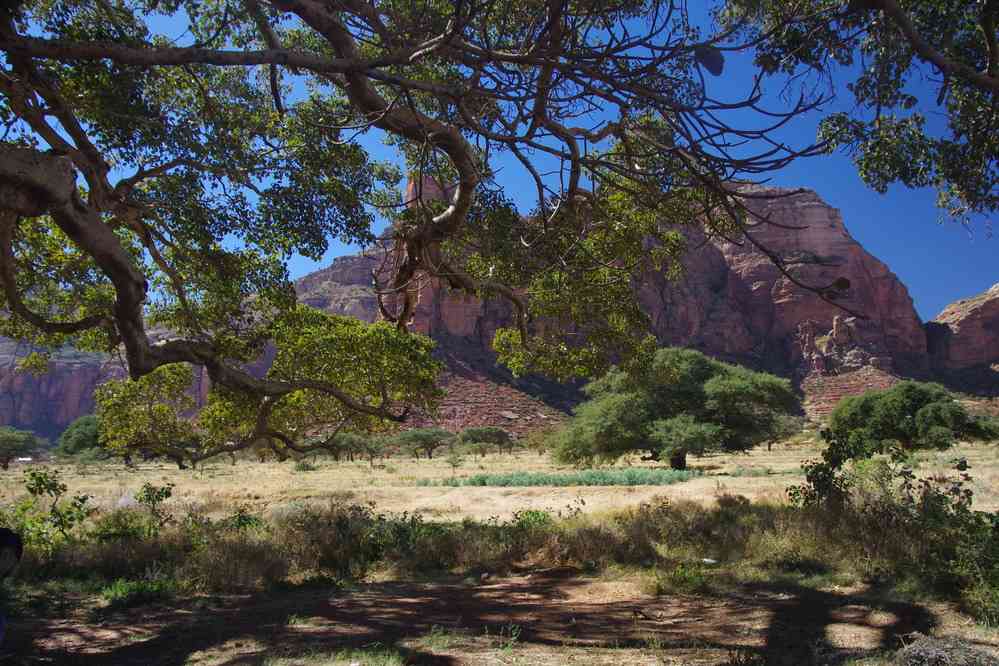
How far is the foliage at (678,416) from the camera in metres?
28.0

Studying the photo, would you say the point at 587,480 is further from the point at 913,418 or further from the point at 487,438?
the point at 487,438

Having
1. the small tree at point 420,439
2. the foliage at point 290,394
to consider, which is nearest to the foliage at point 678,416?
the foliage at point 290,394

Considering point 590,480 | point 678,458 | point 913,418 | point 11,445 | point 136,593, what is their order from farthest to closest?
point 11,445 < point 913,418 < point 678,458 < point 590,480 < point 136,593

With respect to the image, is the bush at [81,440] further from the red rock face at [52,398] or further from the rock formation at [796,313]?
the red rock face at [52,398]

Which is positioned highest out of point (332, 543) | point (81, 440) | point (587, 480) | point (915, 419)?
point (915, 419)

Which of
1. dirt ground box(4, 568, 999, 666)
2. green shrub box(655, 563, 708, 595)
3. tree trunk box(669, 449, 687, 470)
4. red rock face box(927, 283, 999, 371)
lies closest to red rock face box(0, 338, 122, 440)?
tree trunk box(669, 449, 687, 470)

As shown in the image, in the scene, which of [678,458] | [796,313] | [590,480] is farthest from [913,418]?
[796,313]

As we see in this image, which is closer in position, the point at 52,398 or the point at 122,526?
the point at 122,526

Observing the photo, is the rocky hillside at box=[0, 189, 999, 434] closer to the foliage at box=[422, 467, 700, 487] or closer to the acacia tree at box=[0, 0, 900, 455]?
the foliage at box=[422, 467, 700, 487]

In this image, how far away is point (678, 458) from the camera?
2778 cm

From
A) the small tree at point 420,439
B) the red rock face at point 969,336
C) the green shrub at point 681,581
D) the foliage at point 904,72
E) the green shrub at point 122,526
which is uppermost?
the red rock face at point 969,336

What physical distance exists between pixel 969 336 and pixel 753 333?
103ft

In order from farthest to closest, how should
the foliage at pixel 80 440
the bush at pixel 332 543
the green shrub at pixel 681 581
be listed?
the foliage at pixel 80 440, the bush at pixel 332 543, the green shrub at pixel 681 581

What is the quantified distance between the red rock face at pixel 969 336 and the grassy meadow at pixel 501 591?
100 m
